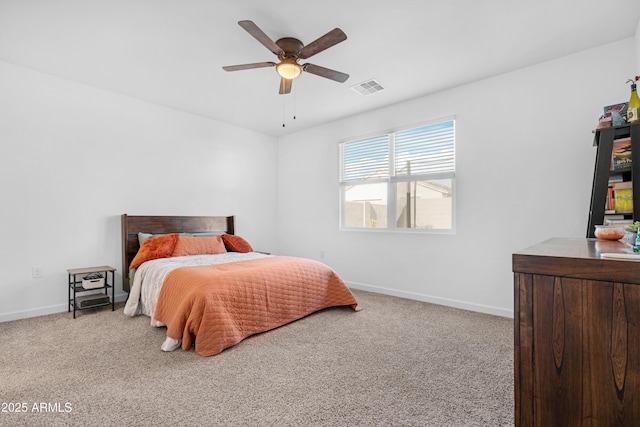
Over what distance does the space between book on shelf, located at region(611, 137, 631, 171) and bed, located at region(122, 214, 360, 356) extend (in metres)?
2.52

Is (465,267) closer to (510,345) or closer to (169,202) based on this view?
(510,345)

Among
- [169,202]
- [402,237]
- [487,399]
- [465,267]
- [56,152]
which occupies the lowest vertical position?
[487,399]

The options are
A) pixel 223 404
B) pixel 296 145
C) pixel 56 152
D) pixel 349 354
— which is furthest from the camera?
pixel 296 145

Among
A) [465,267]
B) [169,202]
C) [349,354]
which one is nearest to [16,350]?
[169,202]

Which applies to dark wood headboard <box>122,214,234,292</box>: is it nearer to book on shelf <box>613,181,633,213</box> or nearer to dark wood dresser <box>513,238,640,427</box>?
dark wood dresser <box>513,238,640,427</box>

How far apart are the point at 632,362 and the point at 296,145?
16.8 feet

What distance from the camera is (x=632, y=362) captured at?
83cm

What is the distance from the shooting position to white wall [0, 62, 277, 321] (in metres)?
3.24

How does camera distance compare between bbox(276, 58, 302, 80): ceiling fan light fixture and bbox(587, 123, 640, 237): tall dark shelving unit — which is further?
bbox(276, 58, 302, 80): ceiling fan light fixture

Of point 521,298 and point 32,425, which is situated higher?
point 521,298

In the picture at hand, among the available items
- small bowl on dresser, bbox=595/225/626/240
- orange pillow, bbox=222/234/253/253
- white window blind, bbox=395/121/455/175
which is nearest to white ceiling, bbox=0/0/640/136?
white window blind, bbox=395/121/455/175

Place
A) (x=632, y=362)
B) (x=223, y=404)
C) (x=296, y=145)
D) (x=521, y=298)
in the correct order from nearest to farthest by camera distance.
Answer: (x=632, y=362) → (x=521, y=298) → (x=223, y=404) → (x=296, y=145)

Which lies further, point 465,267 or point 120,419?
point 465,267

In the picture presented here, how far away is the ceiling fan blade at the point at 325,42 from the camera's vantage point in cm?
222
